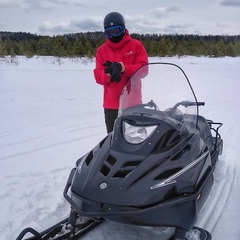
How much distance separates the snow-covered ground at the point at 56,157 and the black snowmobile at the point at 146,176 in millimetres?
385

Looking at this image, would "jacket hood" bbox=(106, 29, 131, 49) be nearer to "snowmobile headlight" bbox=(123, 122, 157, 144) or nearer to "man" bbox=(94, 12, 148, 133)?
"man" bbox=(94, 12, 148, 133)

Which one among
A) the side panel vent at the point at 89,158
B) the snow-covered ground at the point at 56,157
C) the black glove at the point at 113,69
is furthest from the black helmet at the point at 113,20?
the snow-covered ground at the point at 56,157

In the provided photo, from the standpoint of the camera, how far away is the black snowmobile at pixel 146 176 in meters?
2.16

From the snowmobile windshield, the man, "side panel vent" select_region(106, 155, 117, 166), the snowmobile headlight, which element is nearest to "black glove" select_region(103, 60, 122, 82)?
the man

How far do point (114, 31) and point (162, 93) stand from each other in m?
0.98

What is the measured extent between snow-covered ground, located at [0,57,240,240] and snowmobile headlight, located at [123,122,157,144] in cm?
78

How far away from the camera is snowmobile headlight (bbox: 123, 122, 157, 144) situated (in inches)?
97.7

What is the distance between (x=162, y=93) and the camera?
2789 millimetres

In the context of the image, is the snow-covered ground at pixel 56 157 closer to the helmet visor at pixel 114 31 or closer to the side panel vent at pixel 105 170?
the side panel vent at pixel 105 170

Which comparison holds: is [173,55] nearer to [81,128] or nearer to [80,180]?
[81,128]

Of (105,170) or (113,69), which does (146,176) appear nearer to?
(105,170)

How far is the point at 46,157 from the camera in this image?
4496 millimetres

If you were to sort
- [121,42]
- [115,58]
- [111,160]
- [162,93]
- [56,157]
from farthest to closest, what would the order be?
[56,157] < [115,58] < [121,42] < [162,93] < [111,160]

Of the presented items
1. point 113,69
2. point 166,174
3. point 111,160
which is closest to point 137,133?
point 111,160
